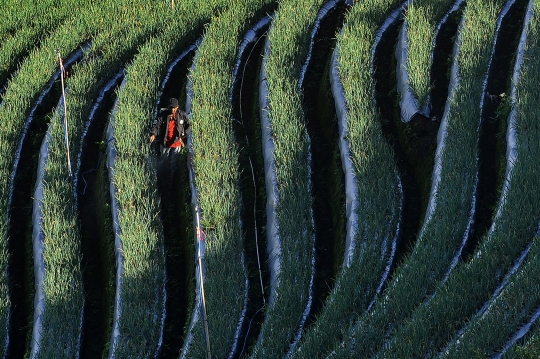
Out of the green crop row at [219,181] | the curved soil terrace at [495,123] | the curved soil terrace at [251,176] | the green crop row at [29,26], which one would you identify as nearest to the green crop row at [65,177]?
the green crop row at [29,26]

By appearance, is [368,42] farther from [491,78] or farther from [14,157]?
[14,157]

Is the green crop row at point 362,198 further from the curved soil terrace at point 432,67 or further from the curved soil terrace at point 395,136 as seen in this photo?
the curved soil terrace at point 432,67

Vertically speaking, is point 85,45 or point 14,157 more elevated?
point 85,45

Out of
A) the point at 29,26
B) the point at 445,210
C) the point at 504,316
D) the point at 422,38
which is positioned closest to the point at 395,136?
the point at 422,38

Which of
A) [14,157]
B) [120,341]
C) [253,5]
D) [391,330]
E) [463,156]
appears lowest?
[391,330]

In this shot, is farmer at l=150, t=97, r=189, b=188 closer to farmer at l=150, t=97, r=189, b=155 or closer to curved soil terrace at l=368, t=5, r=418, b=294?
farmer at l=150, t=97, r=189, b=155

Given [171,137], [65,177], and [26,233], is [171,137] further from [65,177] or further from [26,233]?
[26,233]

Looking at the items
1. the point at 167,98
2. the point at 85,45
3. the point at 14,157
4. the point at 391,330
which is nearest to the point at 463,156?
the point at 391,330
